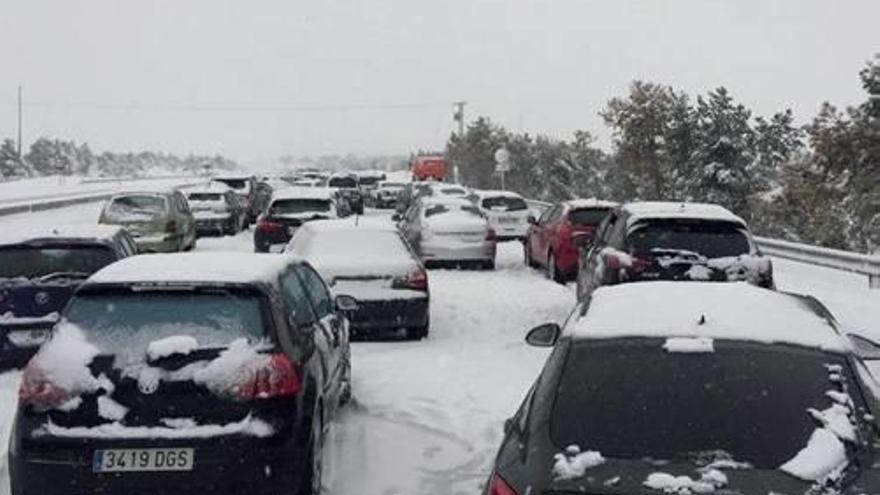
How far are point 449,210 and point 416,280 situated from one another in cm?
940

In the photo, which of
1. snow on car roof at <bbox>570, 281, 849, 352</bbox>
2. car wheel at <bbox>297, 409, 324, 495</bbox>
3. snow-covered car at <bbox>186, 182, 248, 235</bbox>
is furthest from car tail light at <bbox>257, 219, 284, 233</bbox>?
snow on car roof at <bbox>570, 281, 849, 352</bbox>

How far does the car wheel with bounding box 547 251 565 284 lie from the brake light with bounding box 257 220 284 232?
576 cm

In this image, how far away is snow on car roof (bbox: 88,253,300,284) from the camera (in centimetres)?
578

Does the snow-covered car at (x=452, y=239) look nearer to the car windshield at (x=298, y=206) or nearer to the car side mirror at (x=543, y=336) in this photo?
the car windshield at (x=298, y=206)

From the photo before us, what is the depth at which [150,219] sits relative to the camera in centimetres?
2162

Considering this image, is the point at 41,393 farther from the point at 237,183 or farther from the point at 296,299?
the point at 237,183

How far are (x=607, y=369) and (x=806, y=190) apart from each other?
2222cm

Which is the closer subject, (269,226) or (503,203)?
(269,226)

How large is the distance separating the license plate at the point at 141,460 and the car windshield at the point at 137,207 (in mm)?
16918

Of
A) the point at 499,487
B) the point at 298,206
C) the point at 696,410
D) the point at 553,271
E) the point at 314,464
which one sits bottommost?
the point at 553,271

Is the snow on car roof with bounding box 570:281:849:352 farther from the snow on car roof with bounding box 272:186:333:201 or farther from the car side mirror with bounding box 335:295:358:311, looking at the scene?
the snow on car roof with bounding box 272:186:333:201

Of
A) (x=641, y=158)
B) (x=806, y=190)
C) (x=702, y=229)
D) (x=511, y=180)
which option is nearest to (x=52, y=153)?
(x=511, y=180)

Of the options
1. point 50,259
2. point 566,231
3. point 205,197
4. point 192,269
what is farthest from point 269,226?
point 192,269

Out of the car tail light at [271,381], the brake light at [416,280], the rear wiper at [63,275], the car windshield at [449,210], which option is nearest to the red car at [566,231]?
the car windshield at [449,210]
